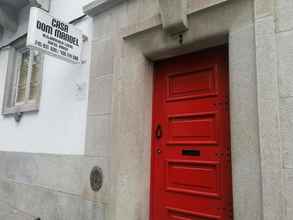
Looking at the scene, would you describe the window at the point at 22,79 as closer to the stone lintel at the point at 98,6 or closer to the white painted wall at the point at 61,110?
the white painted wall at the point at 61,110

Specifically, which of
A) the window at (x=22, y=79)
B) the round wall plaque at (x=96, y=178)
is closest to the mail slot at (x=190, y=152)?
the round wall plaque at (x=96, y=178)

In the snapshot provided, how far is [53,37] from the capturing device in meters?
3.39

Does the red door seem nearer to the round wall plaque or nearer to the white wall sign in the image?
the round wall plaque

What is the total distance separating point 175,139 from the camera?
117 inches

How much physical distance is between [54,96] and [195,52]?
8.09ft

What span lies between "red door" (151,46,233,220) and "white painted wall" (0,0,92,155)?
46.9 inches

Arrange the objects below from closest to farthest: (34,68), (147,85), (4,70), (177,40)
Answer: (177,40), (147,85), (34,68), (4,70)

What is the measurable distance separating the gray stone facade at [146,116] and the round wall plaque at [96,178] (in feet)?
0.25

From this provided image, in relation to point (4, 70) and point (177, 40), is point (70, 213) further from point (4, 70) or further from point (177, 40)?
point (4, 70)

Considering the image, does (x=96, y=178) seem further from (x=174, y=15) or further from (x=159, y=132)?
(x=174, y=15)

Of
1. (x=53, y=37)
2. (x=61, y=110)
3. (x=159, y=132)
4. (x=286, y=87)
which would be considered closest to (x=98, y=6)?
(x=53, y=37)

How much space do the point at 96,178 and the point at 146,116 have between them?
1.05 m

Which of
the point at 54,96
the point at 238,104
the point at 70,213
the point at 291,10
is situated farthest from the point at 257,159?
the point at 54,96

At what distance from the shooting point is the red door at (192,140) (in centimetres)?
259
